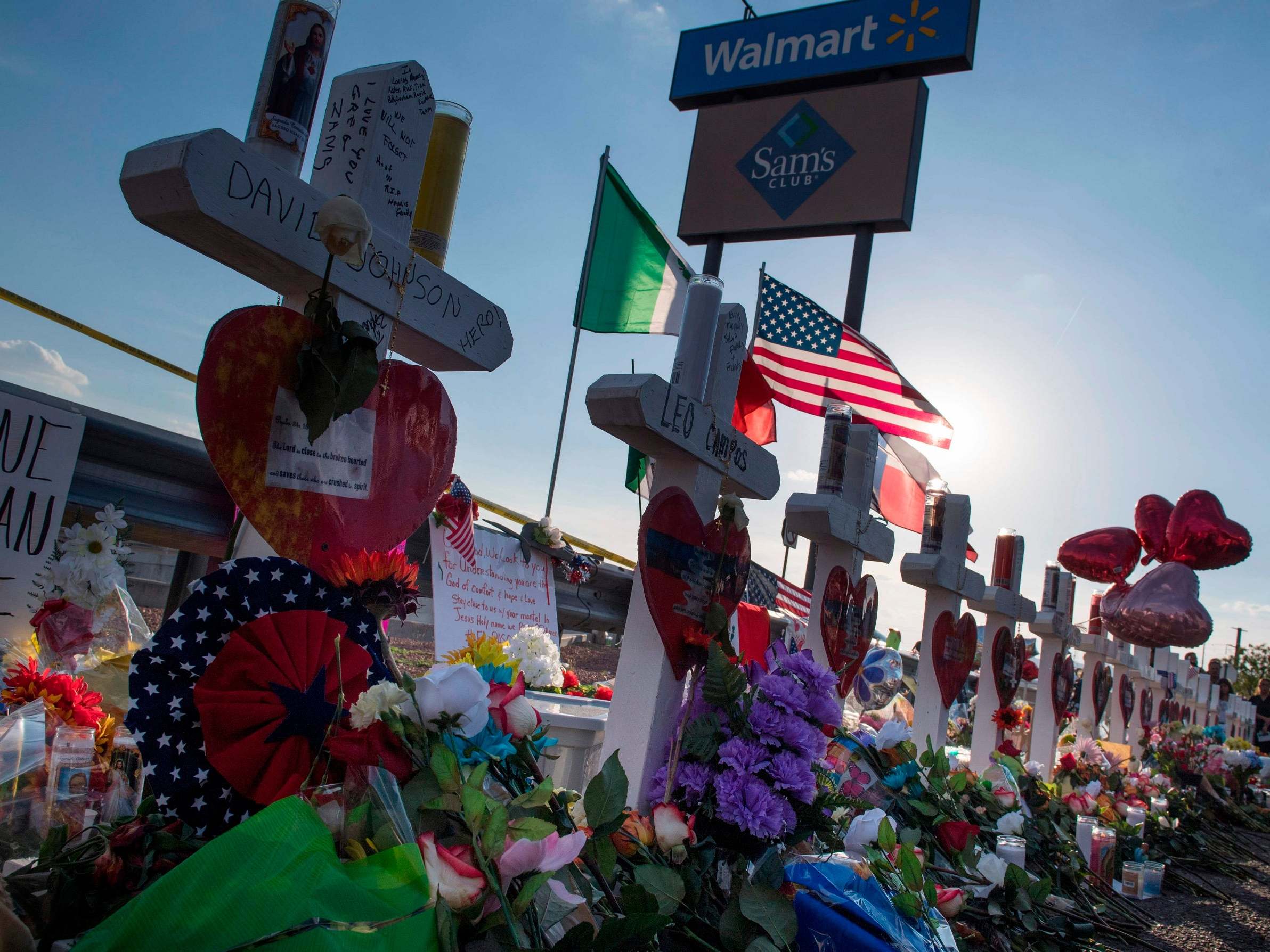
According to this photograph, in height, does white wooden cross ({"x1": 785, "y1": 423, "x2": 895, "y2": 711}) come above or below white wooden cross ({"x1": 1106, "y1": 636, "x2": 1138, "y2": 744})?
above

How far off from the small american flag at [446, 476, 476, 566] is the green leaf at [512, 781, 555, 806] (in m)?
1.65

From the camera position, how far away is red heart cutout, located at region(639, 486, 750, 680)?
6.78 ft

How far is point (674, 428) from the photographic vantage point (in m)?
2.08

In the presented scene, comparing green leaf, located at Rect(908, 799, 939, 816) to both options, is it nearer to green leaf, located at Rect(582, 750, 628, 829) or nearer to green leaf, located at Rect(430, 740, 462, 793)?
green leaf, located at Rect(582, 750, 628, 829)

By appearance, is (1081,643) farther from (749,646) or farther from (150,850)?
(150,850)

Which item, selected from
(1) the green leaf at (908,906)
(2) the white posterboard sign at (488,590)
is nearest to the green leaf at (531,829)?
(1) the green leaf at (908,906)

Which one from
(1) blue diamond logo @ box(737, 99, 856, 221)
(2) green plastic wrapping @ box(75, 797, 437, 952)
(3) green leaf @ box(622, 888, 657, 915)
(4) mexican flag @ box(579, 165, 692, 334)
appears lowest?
(3) green leaf @ box(622, 888, 657, 915)

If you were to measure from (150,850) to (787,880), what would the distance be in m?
1.06

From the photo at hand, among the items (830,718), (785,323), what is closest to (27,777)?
(830,718)

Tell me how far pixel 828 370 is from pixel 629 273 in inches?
55.7

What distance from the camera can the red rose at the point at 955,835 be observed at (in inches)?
95.3

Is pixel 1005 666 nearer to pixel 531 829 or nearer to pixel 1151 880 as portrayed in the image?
pixel 1151 880

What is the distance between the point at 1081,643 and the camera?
712 cm

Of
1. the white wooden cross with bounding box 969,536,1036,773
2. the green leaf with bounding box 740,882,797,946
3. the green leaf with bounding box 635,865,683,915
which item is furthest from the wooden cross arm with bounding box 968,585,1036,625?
the green leaf with bounding box 635,865,683,915
